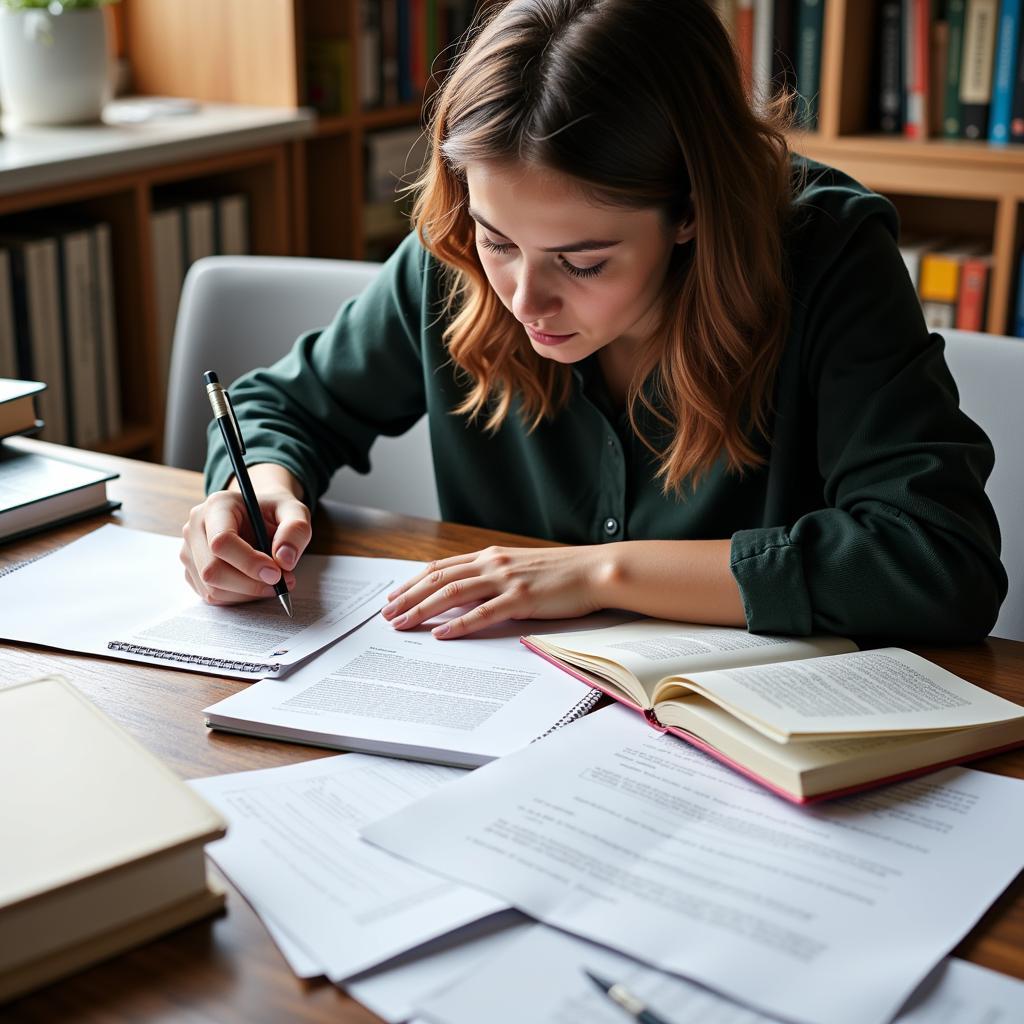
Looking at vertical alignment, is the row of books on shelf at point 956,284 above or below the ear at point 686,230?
below

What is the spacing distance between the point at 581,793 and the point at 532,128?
56 cm

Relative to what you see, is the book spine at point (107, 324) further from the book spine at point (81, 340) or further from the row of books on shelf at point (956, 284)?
the row of books on shelf at point (956, 284)

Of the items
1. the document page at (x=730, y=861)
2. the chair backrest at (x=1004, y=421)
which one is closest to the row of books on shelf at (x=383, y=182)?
the chair backrest at (x=1004, y=421)

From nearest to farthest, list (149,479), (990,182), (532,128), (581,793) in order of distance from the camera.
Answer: (581,793) < (532,128) < (149,479) < (990,182)

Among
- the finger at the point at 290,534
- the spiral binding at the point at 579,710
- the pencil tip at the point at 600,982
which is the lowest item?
the pencil tip at the point at 600,982

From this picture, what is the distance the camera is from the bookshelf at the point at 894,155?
2730 mm

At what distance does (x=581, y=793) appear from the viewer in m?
0.81

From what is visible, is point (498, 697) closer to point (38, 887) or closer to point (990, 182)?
point (38, 887)

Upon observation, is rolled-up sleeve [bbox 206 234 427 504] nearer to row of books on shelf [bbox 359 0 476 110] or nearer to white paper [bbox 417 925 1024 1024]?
A: white paper [bbox 417 925 1024 1024]

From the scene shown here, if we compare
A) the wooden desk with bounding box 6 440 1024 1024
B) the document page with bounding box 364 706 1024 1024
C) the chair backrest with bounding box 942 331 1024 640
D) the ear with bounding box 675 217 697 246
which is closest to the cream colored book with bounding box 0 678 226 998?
the wooden desk with bounding box 6 440 1024 1024

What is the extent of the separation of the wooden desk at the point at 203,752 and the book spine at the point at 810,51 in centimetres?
194

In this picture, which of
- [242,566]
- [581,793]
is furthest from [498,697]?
[242,566]

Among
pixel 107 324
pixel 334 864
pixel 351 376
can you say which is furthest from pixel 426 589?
pixel 107 324

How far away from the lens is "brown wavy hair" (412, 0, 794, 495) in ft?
3.53
